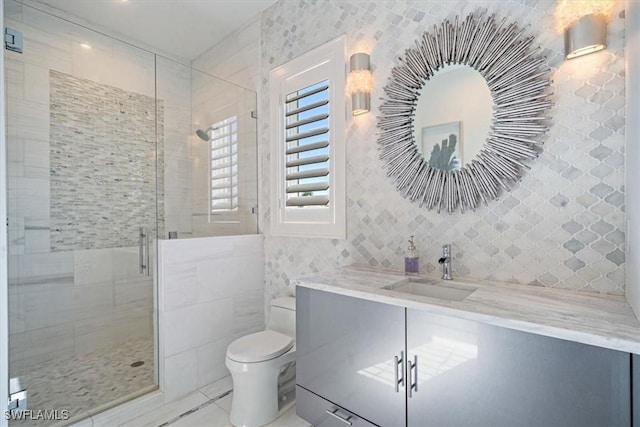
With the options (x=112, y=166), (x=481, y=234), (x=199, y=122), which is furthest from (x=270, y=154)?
(x=481, y=234)

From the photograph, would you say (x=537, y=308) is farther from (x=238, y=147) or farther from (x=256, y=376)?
(x=238, y=147)

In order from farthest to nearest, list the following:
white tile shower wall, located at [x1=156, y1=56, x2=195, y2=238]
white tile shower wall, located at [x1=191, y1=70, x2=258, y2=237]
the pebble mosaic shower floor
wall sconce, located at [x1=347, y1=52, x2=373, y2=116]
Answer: white tile shower wall, located at [x1=191, y1=70, x2=258, y2=237]
white tile shower wall, located at [x1=156, y1=56, x2=195, y2=238]
wall sconce, located at [x1=347, y1=52, x2=373, y2=116]
the pebble mosaic shower floor

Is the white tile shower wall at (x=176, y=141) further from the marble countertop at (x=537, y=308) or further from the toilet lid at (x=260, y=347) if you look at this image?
the marble countertop at (x=537, y=308)

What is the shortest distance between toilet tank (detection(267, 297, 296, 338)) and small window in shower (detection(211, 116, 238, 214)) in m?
0.92

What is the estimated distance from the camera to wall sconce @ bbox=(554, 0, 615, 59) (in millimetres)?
1207

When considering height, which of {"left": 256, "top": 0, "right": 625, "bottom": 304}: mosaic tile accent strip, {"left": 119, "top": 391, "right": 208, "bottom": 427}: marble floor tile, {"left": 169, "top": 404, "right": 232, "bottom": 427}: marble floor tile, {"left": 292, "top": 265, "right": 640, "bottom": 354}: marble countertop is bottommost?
{"left": 119, "top": 391, "right": 208, "bottom": 427}: marble floor tile

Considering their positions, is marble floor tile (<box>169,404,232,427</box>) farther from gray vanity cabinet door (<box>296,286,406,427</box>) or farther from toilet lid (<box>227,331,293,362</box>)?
gray vanity cabinet door (<box>296,286,406,427</box>)

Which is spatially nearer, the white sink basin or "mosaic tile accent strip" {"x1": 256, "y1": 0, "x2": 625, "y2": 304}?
"mosaic tile accent strip" {"x1": 256, "y1": 0, "x2": 625, "y2": 304}

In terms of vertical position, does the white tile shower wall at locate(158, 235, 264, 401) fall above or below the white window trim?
below

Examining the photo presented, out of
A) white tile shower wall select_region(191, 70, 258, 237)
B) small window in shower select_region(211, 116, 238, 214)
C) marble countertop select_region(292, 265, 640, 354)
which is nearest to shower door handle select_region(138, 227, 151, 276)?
white tile shower wall select_region(191, 70, 258, 237)

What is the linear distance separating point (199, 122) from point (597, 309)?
9.11 feet

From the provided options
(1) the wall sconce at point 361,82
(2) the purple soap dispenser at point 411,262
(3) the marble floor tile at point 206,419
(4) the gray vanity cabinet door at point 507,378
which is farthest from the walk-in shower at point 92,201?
(4) the gray vanity cabinet door at point 507,378

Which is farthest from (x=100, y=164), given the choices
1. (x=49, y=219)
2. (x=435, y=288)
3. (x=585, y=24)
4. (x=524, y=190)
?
(x=585, y=24)

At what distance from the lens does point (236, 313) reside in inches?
99.8
